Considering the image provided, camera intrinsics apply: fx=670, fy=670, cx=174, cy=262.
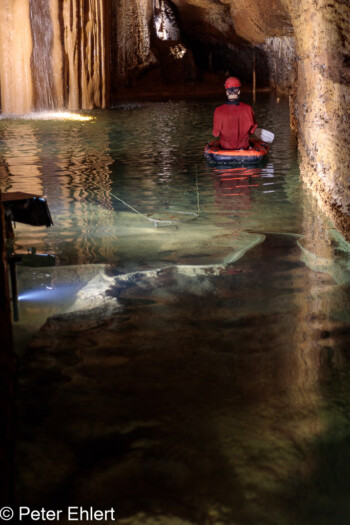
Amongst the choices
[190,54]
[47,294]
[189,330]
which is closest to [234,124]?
[47,294]

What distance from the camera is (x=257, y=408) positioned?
282cm

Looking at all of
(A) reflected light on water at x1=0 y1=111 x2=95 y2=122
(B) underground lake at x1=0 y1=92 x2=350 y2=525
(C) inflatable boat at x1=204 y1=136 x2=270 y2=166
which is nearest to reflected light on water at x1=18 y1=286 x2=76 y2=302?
(B) underground lake at x1=0 y1=92 x2=350 y2=525

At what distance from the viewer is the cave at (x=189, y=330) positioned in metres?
2.35

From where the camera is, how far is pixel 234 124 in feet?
30.0

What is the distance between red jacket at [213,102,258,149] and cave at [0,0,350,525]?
1.66ft

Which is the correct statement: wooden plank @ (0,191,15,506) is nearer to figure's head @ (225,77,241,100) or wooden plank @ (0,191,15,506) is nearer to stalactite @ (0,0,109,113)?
figure's head @ (225,77,241,100)

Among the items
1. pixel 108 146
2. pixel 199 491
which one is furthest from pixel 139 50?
pixel 199 491

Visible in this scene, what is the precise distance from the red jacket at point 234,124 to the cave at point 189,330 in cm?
51

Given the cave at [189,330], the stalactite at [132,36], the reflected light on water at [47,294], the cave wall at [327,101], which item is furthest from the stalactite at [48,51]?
the reflected light on water at [47,294]

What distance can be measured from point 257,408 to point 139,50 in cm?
2595

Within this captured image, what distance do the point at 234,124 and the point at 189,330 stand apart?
5.99 metres

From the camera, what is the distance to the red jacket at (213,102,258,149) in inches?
355

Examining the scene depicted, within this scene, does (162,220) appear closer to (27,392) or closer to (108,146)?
(27,392)

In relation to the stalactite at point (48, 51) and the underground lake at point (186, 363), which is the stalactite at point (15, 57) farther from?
the underground lake at point (186, 363)
